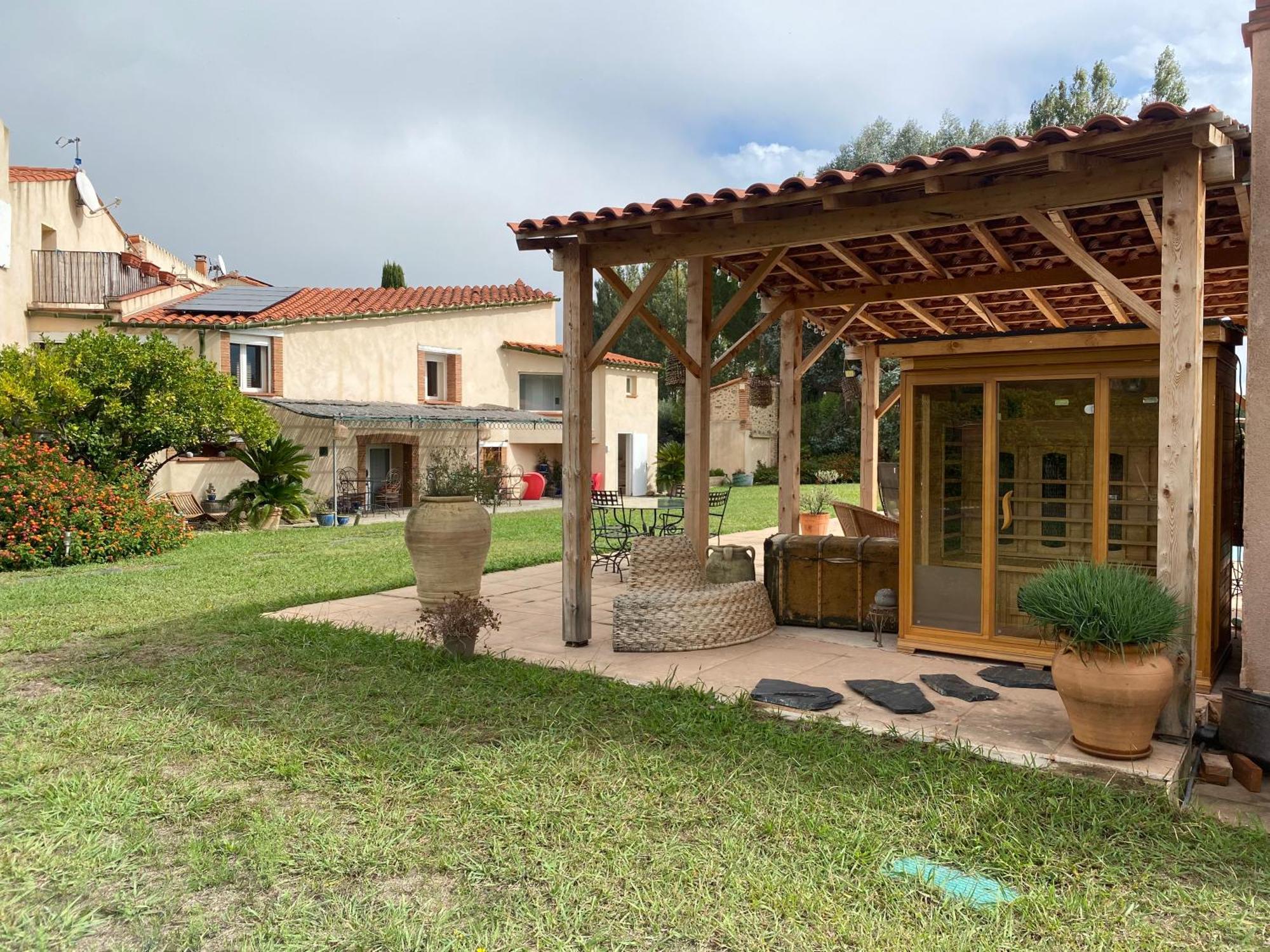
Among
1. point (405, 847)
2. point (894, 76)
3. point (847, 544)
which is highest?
point (894, 76)

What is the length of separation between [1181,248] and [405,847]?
4.53 metres

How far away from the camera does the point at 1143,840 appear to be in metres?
3.33

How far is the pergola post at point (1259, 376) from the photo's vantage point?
4395 millimetres

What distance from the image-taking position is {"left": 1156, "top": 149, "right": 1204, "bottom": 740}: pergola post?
4.28 meters

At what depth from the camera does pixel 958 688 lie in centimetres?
529

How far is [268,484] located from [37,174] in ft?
37.4

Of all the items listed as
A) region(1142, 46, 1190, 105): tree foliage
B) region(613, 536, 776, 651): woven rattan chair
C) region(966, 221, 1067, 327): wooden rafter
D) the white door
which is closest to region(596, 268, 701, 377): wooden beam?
region(613, 536, 776, 651): woven rattan chair

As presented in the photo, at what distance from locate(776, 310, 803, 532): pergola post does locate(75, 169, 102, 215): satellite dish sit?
66.5 feet

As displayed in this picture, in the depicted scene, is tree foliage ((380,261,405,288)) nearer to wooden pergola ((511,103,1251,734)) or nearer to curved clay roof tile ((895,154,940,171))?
wooden pergola ((511,103,1251,734))

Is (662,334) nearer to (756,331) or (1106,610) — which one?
(756,331)

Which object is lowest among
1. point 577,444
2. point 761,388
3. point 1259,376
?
point 577,444

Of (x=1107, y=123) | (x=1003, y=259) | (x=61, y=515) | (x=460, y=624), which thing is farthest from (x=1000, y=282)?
(x=61, y=515)

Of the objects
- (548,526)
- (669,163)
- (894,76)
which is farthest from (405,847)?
(669,163)

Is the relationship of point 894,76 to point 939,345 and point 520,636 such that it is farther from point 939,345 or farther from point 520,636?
point 520,636
